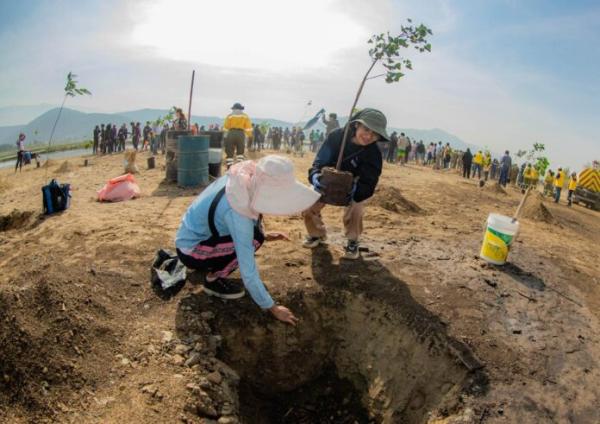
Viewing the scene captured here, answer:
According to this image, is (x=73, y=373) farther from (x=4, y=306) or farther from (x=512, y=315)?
(x=512, y=315)

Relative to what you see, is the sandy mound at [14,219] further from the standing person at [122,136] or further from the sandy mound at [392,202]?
the standing person at [122,136]

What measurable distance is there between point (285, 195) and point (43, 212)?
5.48 metres

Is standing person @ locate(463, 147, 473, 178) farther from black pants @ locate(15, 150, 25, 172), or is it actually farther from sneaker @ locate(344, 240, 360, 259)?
black pants @ locate(15, 150, 25, 172)

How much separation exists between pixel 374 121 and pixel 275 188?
5.37 feet

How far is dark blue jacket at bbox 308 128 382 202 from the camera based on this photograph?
4172 mm

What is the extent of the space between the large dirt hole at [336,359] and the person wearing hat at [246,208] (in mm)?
605

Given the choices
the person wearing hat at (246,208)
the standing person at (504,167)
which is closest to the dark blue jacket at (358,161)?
the person wearing hat at (246,208)

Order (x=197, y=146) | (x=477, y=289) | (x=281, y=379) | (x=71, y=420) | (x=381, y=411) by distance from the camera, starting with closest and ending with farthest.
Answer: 1. (x=71, y=420)
2. (x=381, y=411)
3. (x=281, y=379)
4. (x=477, y=289)
5. (x=197, y=146)

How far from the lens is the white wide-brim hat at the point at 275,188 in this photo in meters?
2.61

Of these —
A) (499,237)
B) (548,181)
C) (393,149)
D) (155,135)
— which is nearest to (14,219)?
(499,237)

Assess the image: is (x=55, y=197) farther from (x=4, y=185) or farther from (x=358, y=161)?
(x=4, y=185)

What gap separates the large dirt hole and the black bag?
0.26 meters

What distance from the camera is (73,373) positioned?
7.72 feet

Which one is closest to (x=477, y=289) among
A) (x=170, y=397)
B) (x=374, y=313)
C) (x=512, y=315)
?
(x=512, y=315)
